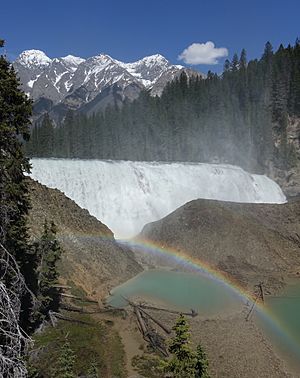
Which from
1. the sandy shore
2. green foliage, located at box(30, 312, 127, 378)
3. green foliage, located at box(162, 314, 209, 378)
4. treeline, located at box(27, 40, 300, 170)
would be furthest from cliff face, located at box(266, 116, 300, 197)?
green foliage, located at box(162, 314, 209, 378)

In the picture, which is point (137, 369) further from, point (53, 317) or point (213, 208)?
point (213, 208)

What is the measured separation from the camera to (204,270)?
1417 inches

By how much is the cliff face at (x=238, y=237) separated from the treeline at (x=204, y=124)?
42.1 metres

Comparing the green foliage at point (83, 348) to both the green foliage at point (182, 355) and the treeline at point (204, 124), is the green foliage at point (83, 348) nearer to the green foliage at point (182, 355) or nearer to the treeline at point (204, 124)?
the green foliage at point (182, 355)

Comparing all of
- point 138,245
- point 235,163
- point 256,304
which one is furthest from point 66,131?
point 256,304

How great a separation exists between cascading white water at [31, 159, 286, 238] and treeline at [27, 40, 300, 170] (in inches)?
1104

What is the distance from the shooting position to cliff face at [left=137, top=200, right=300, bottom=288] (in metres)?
35.6

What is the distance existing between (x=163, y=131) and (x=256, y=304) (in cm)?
7500

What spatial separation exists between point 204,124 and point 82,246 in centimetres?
7382

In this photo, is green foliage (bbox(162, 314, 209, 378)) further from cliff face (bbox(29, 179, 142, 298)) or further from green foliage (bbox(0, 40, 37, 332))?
cliff face (bbox(29, 179, 142, 298))

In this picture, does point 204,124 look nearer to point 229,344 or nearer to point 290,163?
point 290,163

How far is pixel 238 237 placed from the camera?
3819cm

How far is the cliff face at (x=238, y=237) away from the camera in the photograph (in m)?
35.6

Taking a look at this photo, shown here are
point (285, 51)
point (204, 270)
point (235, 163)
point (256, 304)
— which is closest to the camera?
point (256, 304)
